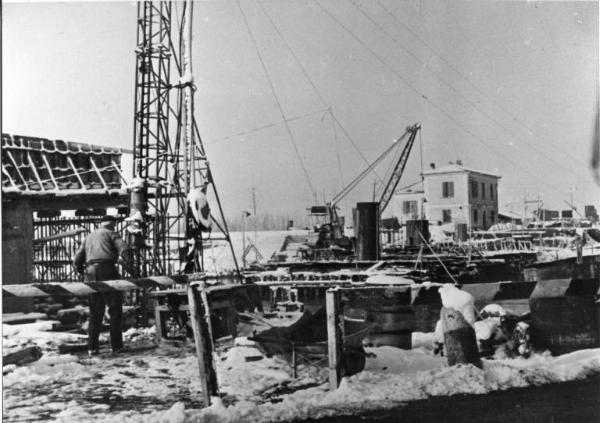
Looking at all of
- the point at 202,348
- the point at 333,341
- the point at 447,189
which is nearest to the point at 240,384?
the point at 202,348

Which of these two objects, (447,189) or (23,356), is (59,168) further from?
(447,189)

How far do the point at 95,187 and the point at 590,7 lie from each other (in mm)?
8163

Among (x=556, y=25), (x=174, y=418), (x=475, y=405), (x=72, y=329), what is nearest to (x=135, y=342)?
(x=72, y=329)

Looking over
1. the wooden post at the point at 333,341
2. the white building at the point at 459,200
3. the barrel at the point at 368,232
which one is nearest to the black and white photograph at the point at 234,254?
the wooden post at the point at 333,341

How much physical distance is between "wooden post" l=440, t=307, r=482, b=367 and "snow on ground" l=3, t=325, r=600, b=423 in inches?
6.8

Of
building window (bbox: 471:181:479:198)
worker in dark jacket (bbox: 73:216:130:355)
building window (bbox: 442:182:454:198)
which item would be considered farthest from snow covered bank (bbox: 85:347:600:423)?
building window (bbox: 442:182:454:198)

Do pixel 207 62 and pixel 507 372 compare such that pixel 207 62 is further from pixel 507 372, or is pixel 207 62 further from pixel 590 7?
pixel 507 372

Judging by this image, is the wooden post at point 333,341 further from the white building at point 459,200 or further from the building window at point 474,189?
the building window at point 474,189

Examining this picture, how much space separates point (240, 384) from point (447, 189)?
61.4 feet

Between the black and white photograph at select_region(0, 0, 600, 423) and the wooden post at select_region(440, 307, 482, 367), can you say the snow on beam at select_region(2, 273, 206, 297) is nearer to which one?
the black and white photograph at select_region(0, 0, 600, 423)

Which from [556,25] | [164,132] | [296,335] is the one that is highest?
[556,25]

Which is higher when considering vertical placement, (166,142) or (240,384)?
(166,142)

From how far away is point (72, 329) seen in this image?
30.2 feet

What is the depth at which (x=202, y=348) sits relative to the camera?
5.48 m
